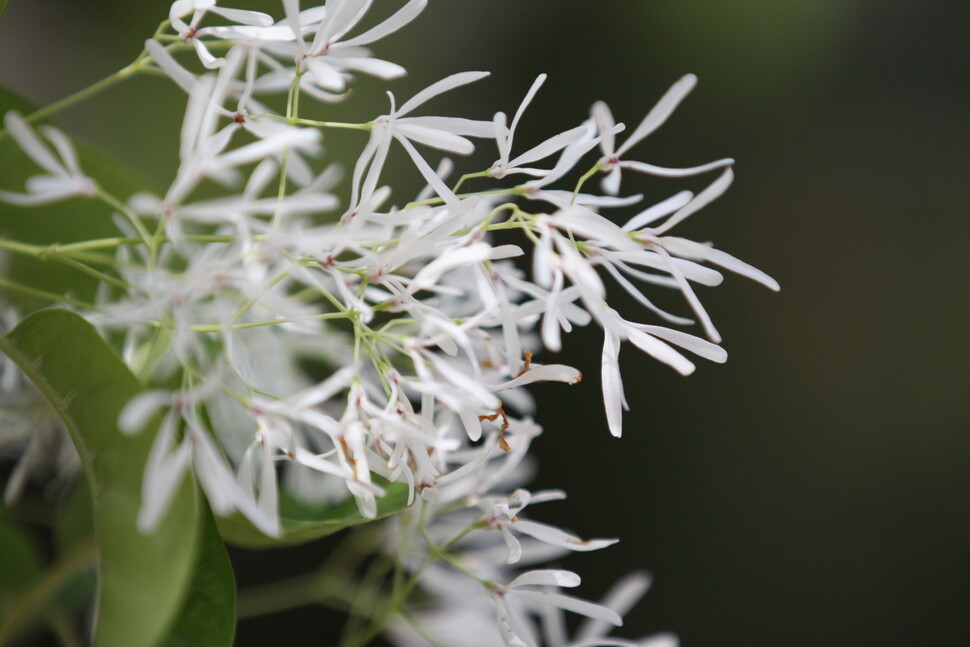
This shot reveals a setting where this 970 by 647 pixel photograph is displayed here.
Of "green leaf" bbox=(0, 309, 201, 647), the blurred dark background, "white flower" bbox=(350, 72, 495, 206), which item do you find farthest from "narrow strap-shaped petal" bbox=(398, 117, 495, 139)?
the blurred dark background

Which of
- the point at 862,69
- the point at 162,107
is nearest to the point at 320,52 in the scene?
the point at 162,107

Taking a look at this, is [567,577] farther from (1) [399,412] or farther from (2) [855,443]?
(2) [855,443]

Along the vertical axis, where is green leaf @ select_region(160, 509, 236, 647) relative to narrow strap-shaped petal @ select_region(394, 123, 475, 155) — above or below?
below

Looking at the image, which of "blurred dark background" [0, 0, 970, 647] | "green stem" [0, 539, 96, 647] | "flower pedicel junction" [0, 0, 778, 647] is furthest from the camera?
"blurred dark background" [0, 0, 970, 647]

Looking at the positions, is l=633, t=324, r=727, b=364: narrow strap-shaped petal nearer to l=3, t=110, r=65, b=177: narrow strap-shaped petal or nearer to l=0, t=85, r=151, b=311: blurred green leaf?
l=3, t=110, r=65, b=177: narrow strap-shaped petal

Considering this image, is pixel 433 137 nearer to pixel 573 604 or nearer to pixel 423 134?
pixel 423 134

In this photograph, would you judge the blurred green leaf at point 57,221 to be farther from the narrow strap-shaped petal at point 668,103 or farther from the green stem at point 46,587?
the narrow strap-shaped petal at point 668,103

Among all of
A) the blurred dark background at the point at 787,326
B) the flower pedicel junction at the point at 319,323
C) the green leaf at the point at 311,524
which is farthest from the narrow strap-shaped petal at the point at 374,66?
the blurred dark background at the point at 787,326
